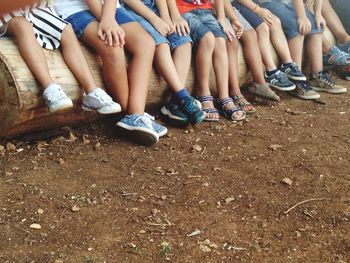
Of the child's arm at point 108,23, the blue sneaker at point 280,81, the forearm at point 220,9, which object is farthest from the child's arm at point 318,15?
the child's arm at point 108,23

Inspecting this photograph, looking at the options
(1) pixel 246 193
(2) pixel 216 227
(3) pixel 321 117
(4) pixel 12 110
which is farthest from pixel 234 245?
(3) pixel 321 117

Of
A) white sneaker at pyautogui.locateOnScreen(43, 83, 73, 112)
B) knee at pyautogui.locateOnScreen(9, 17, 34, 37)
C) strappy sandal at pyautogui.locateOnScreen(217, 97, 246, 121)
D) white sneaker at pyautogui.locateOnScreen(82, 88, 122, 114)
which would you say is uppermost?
knee at pyautogui.locateOnScreen(9, 17, 34, 37)

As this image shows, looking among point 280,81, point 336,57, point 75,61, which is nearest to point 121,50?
point 75,61

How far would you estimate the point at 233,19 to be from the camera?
411cm

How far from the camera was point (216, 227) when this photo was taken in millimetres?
2250

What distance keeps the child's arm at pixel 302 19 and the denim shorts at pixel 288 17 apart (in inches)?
1.5

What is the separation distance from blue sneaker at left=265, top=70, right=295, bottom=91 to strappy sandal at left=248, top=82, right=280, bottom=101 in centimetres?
7

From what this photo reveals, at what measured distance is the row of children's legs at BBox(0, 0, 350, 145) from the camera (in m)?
2.98

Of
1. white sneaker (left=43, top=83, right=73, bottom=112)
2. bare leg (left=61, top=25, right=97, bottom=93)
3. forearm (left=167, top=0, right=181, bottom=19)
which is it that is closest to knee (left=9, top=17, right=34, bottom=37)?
bare leg (left=61, top=25, right=97, bottom=93)

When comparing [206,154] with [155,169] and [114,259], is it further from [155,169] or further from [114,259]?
[114,259]

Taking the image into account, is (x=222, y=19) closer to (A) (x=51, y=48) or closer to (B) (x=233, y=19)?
(B) (x=233, y=19)

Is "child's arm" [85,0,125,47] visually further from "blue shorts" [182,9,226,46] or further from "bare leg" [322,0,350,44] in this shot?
"bare leg" [322,0,350,44]

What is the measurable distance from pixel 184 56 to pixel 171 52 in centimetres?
11

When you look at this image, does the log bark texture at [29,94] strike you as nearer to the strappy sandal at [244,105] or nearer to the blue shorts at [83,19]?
the blue shorts at [83,19]
